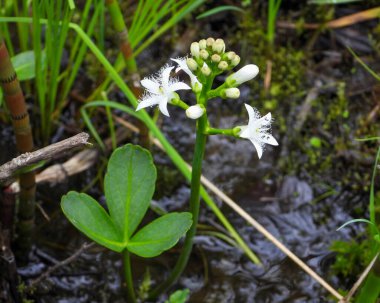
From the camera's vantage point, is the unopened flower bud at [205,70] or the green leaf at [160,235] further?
the green leaf at [160,235]

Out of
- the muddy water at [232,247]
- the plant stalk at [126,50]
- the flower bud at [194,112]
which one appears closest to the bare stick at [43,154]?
the flower bud at [194,112]

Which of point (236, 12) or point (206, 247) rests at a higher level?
point (236, 12)

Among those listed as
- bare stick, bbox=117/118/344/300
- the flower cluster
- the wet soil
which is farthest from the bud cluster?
the wet soil

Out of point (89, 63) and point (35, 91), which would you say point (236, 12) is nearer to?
point (89, 63)

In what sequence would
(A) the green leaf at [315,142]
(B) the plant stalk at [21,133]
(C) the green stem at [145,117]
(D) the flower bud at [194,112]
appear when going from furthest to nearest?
(A) the green leaf at [315,142]
(C) the green stem at [145,117]
(B) the plant stalk at [21,133]
(D) the flower bud at [194,112]

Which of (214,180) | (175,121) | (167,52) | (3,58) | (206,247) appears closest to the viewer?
(3,58)

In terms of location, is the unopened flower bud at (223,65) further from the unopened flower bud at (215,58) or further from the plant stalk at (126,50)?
the plant stalk at (126,50)

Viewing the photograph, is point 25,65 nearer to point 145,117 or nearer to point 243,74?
point 145,117

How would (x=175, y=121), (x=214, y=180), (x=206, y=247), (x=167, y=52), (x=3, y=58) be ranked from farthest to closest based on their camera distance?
(x=167, y=52), (x=175, y=121), (x=214, y=180), (x=206, y=247), (x=3, y=58)

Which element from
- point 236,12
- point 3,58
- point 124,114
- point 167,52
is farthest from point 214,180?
point 3,58
